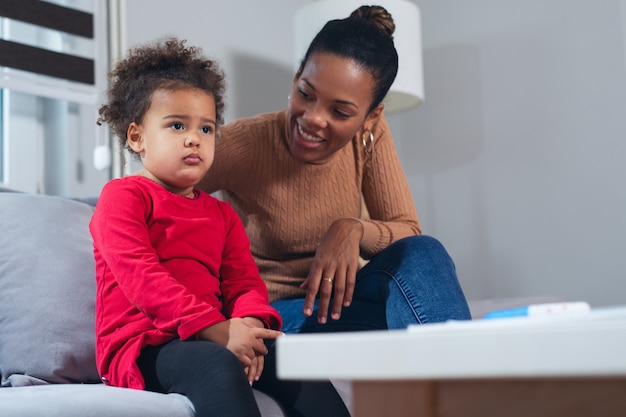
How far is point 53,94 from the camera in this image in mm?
2086

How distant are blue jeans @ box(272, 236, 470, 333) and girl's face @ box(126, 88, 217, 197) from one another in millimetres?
330

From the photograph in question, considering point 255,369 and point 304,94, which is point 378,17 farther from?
point 255,369

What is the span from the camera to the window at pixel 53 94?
205cm

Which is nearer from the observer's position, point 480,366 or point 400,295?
point 480,366

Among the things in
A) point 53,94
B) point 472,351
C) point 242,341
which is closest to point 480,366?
point 472,351

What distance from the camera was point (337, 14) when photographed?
90.5 inches

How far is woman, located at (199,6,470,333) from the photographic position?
1.33 m

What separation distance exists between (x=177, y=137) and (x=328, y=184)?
40 centimetres

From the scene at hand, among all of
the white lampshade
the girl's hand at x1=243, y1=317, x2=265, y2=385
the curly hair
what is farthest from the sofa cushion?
the white lampshade

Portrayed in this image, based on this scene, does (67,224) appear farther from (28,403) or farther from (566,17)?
(566,17)

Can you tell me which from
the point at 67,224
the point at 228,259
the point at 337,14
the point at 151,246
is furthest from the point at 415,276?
the point at 337,14

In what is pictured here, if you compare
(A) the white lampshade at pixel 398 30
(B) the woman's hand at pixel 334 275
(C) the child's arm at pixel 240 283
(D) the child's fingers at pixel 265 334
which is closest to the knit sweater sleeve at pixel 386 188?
(B) the woman's hand at pixel 334 275

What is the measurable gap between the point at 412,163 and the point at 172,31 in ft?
3.59

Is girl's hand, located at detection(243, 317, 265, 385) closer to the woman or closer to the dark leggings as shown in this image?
the dark leggings
